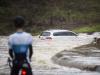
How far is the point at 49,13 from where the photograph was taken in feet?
213

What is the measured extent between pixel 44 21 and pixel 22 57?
53.7 metres

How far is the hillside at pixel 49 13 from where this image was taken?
202ft

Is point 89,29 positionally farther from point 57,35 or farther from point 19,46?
point 19,46

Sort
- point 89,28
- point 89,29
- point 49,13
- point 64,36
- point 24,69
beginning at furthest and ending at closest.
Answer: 1. point 49,13
2. point 89,28
3. point 89,29
4. point 64,36
5. point 24,69

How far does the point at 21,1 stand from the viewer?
71250 millimetres

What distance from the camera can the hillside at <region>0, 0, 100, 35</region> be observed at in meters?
61.4

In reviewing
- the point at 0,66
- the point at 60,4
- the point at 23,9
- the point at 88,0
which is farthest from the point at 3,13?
the point at 0,66

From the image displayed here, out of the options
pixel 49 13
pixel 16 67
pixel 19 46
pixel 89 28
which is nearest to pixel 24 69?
pixel 16 67

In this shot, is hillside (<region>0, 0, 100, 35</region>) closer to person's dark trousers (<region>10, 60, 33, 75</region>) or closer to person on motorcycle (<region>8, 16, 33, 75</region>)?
person on motorcycle (<region>8, 16, 33, 75</region>)

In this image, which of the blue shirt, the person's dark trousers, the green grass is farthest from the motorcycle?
the green grass

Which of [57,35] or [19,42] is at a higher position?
[19,42]

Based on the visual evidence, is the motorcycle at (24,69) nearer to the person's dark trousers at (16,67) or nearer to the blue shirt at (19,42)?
the person's dark trousers at (16,67)

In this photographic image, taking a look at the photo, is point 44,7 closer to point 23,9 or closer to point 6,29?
point 23,9

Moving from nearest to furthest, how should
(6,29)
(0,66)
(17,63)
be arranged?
(17,63), (0,66), (6,29)
